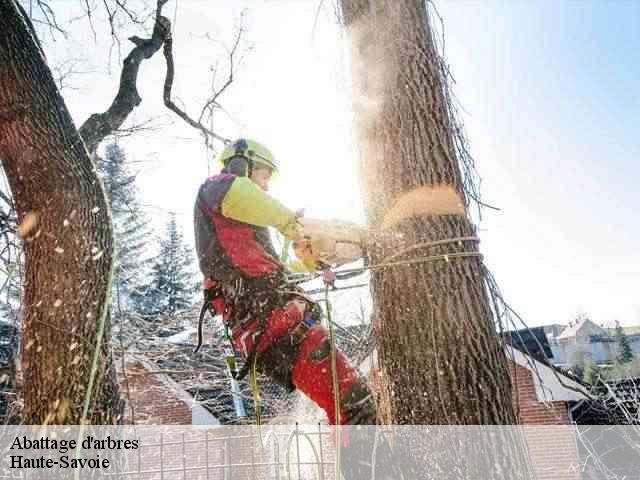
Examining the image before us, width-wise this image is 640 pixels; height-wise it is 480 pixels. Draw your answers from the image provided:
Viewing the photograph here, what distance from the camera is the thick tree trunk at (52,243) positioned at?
9.30ft

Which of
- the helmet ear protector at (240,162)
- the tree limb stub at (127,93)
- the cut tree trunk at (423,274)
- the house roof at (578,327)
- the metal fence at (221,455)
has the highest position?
the house roof at (578,327)

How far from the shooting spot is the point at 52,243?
9.66 feet

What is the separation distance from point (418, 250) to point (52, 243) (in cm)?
226

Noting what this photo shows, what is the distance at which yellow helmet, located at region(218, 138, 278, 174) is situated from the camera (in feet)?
10.1

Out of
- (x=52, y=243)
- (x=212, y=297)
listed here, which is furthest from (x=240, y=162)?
(x=52, y=243)

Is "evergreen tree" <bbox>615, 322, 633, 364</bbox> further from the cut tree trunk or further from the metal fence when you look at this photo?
the cut tree trunk

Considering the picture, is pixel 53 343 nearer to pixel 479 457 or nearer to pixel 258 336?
pixel 258 336

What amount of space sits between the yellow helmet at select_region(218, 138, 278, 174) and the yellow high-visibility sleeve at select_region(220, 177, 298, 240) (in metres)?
0.65

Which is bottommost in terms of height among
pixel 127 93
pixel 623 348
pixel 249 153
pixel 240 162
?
pixel 240 162

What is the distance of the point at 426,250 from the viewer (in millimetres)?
1799

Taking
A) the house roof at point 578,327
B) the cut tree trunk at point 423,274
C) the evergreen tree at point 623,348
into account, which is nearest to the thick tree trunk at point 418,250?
the cut tree trunk at point 423,274

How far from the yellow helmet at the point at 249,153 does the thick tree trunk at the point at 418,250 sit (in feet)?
3.80

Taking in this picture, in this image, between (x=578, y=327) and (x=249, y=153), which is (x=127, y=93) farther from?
(x=578, y=327)

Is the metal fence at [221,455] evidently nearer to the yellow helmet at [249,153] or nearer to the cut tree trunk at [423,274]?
the yellow helmet at [249,153]
